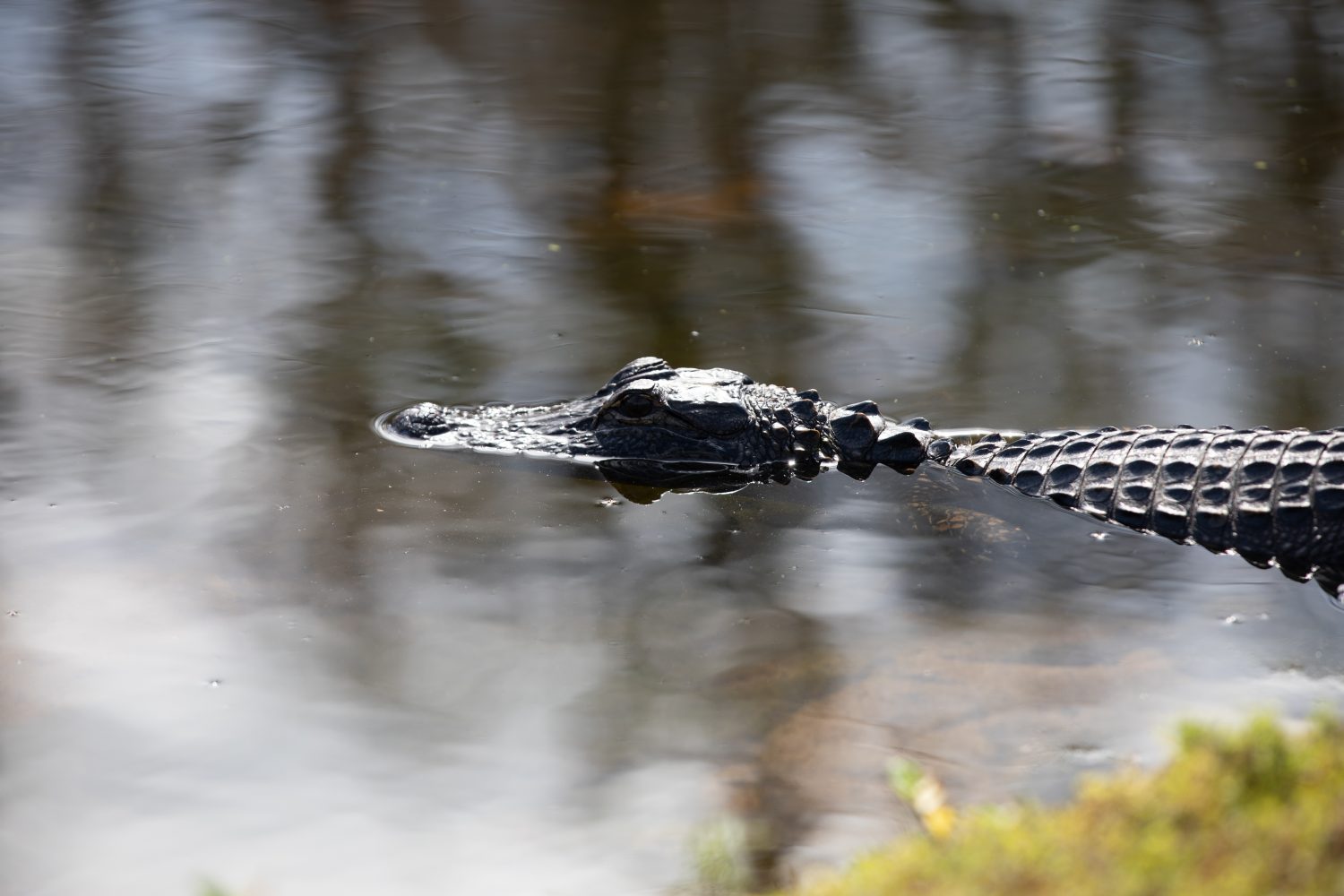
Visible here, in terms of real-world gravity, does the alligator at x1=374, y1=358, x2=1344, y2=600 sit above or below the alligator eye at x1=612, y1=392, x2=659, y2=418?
below

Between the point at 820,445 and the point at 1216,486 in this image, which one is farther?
the point at 820,445

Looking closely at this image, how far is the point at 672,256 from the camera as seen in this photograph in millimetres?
7441

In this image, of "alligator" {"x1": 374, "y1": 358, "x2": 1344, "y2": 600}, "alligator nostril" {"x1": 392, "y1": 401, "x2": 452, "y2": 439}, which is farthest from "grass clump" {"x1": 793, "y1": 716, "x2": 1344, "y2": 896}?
"alligator nostril" {"x1": 392, "y1": 401, "x2": 452, "y2": 439}

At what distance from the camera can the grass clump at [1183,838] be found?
1.76m

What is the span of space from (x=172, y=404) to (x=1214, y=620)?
4.11 m

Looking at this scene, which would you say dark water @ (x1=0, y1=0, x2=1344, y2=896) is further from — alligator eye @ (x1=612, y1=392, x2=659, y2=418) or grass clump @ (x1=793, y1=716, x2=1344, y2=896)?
grass clump @ (x1=793, y1=716, x2=1344, y2=896)

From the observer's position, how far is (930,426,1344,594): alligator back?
4.34 metres

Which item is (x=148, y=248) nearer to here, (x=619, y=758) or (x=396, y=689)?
(x=396, y=689)

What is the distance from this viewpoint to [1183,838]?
185 centimetres

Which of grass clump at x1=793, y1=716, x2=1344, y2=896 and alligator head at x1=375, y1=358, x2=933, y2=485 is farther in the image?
alligator head at x1=375, y1=358, x2=933, y2=485

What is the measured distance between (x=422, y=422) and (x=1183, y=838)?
394 cm

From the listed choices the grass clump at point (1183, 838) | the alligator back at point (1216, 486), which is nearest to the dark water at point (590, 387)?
the alligator back at point (1216, 486)

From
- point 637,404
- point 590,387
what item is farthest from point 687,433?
point 590,387

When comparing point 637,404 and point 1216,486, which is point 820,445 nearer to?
point 637,404
